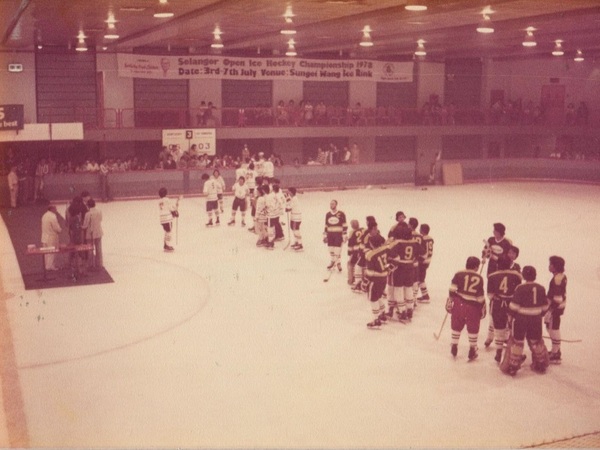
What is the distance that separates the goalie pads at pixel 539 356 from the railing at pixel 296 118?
23949mm

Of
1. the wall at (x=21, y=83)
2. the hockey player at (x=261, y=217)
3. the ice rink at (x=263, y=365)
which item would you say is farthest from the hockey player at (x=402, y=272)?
the wall at (x=21, y=83)

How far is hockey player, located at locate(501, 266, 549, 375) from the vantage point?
11.5 m

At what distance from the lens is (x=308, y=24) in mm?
23125

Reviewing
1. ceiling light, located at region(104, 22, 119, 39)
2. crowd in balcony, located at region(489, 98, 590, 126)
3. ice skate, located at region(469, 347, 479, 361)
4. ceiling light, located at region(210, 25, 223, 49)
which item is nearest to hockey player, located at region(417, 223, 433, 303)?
ice skate, located at region(469, 347, 479, 361)

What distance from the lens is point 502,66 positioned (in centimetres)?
4334

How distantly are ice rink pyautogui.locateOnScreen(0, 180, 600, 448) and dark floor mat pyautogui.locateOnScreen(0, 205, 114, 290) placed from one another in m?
0.39

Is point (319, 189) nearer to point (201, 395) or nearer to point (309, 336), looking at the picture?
point (309, 336)

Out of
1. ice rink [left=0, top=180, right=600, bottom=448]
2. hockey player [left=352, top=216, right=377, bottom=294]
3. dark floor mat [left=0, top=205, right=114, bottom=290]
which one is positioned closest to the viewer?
ice rink [left=0, top=180, right=600, bottom=448]

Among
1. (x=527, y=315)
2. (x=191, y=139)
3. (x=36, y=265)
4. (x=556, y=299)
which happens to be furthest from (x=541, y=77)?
(x=527, y=315)

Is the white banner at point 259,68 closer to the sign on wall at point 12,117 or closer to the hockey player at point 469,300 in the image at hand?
the sign on wall at point 12,117

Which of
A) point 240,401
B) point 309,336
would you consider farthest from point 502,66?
point 240,401

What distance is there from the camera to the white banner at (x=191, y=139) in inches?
1267

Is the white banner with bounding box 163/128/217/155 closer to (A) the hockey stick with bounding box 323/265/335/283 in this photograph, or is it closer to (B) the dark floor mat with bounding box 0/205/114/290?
(B) the dark floor mat with bounding box 0/205/114/290

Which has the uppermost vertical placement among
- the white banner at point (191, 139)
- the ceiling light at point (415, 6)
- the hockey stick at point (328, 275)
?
the ceiling light at point (415, 6)
